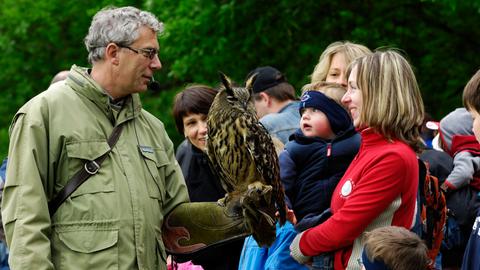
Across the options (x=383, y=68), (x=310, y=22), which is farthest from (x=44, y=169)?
(x=310, y=22)

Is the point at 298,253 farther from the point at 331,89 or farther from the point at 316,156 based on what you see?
the point at 331,89

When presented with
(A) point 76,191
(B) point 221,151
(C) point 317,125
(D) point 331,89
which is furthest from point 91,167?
(D) point 331,89

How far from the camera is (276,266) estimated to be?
19.5 ft

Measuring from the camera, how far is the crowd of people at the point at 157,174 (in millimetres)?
4852

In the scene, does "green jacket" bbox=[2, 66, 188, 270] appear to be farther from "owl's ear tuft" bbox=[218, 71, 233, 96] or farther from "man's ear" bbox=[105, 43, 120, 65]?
"owl's ear tuft" bbox=[218, 71, 233, 96]

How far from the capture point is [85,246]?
4855 mm

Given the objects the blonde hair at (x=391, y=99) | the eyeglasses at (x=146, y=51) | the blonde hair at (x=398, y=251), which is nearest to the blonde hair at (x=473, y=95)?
the blonde hair at (x=391, y=99)

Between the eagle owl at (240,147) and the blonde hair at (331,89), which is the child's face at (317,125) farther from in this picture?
the eagle owl at (240,147)

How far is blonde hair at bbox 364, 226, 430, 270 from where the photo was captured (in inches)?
191

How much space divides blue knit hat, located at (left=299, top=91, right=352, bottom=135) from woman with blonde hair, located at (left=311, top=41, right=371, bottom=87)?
2.35 ft

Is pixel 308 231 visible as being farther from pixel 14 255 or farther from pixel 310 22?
pixel 310 22

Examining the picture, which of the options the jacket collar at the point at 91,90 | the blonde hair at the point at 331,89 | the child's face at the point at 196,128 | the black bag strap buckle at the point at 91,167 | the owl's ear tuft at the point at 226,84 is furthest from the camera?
the child's face at the point at 196,128

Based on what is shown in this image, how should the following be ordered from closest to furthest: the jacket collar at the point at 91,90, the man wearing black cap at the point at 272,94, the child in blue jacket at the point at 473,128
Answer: the child in blue jacket at the point at 473,128, the jacket collar at the point at 91,90, the man wearing black cap at the point at 272,94

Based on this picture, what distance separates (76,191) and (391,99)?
187 centimetres
